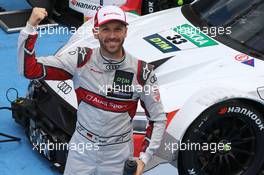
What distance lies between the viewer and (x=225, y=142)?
3.79 m

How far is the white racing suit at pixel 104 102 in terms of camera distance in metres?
2.87

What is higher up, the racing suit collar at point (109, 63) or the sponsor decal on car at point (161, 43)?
the racing suit collar at point (109, 63)

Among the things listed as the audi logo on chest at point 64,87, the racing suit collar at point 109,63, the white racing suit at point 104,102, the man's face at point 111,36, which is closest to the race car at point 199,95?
the audi logo on chest at point 64,87

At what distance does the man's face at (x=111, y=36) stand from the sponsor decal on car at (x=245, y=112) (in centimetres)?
115

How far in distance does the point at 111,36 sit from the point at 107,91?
0.32 m

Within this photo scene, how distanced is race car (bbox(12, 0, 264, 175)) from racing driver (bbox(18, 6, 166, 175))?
63cm

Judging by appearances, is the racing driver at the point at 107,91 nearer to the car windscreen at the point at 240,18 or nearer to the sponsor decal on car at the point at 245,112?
the sponsor decal on car at the point at 245,112

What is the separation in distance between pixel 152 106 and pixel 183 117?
0.65 meters

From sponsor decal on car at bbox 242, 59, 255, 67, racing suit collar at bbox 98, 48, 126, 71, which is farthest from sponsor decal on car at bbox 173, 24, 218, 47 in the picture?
racing suit collar at bbox 98, 48, 126, 71

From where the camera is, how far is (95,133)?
2.93 m

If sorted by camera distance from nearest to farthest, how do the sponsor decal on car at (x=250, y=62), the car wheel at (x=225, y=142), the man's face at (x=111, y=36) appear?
the man's face at (x=111, y=36)
the car wheel at (x=225, y=142)
the sponsor decal on car at (x=250, y=62)

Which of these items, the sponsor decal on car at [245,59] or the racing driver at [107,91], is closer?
the racing driver at [107,91]

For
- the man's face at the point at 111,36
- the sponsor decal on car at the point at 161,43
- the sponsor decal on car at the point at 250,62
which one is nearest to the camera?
the man's face at the point at 111,36

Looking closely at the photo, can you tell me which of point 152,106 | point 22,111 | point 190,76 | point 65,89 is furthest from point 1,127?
Answer: point 152,106
